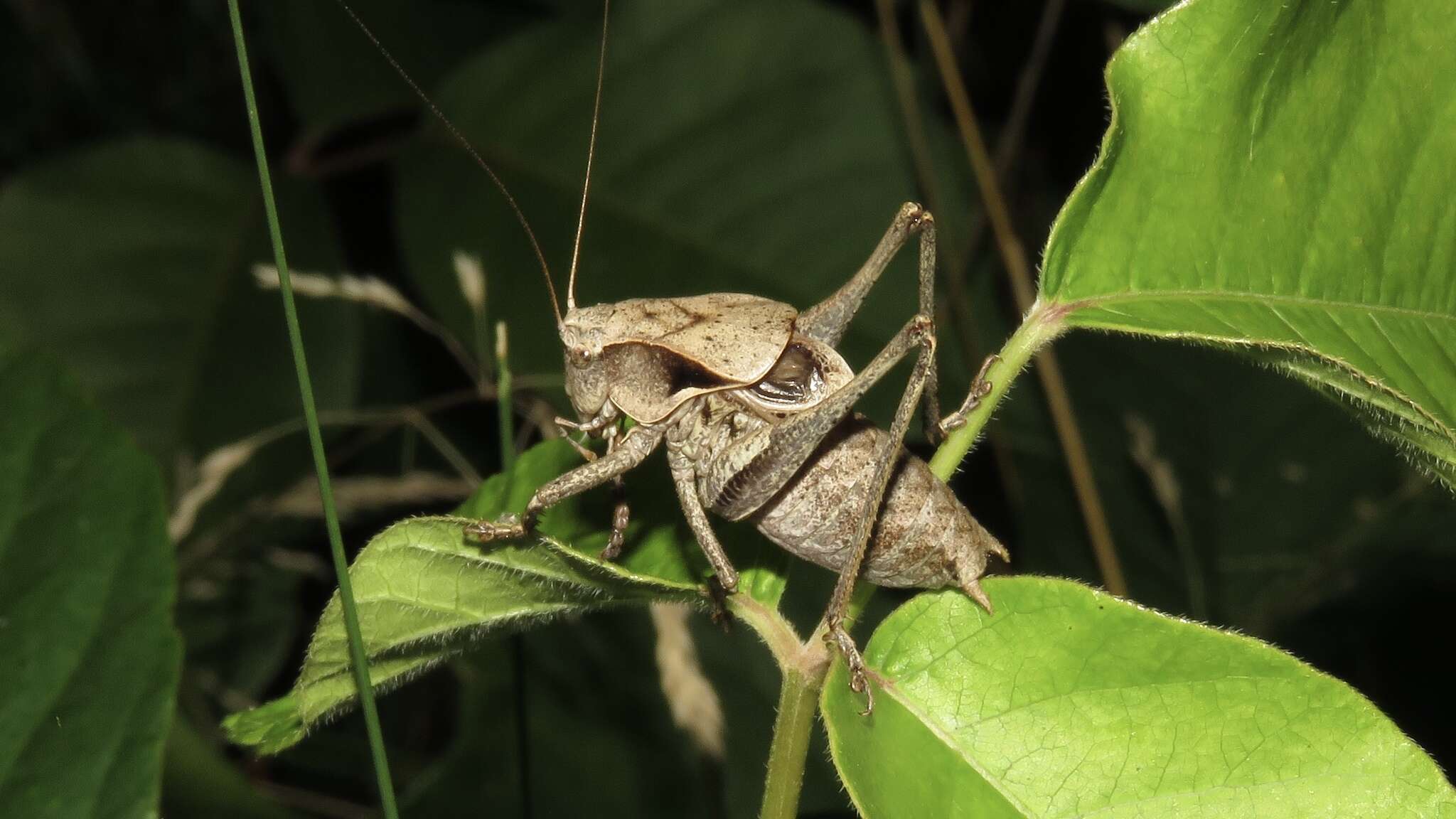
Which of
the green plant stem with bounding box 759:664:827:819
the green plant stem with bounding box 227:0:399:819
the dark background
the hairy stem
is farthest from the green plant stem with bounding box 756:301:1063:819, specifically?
the hairy stem

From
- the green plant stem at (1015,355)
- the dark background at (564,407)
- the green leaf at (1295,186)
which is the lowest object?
the dark background at (564,407)

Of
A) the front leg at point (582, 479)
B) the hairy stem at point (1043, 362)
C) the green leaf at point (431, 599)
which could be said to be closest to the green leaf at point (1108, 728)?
the green leaf at point (431, 599)

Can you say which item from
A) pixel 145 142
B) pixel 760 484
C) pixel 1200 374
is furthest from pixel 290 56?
pixel 1200 374

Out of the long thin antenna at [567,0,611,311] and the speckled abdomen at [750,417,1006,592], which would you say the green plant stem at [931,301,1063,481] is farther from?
the long thin antenna at [567,0,611,311]

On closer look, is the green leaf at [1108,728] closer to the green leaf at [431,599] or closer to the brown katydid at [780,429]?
the brown katydid at [780,429]

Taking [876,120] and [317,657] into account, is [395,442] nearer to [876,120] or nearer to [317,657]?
[876,120]

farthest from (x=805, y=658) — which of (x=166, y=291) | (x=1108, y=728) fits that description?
(x=166, y=291)
